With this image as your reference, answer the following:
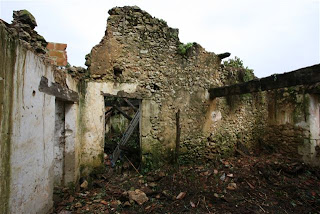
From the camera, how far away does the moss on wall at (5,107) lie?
1.70m

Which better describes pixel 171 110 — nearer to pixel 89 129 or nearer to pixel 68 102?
pixel 89 129

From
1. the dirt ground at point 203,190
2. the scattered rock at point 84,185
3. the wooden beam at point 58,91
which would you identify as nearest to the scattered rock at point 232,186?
the dirt ground at point 203,190

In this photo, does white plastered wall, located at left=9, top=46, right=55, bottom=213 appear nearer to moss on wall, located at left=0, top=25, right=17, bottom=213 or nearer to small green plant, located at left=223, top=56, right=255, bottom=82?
moss on wall, located at left=0, top=25, right=17, bottom=213

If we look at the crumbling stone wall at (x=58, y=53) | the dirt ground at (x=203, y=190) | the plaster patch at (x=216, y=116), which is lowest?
the dirt ground at (x=203, y=190)

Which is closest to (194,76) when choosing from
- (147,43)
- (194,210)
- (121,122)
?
(147,43)

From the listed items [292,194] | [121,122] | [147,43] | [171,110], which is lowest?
[292,194]

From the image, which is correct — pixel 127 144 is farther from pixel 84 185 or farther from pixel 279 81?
pixel 279 81

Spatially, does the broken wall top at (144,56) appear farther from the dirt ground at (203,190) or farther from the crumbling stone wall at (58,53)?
the dirt ground at (203,190)

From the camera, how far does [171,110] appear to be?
15.6 feet

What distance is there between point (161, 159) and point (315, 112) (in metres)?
4.98

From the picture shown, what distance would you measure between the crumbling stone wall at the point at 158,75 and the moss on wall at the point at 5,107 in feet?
6.97

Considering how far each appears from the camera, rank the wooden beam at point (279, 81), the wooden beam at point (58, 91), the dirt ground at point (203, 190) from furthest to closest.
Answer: the wooden beam at point (279, 81) < the dirt ground at point (203, 190) < the wooden beam at point (58, 91)

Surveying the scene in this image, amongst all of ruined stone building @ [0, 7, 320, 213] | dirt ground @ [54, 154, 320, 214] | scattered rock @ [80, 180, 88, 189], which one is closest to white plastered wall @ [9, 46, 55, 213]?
ruined stone building @ [0, 7, 320, 213]

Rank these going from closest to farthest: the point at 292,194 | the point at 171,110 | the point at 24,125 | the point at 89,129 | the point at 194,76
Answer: the point at 24,125, the point at 292,194, the point at 89,129, the point at 171,110, the point at 194,76
